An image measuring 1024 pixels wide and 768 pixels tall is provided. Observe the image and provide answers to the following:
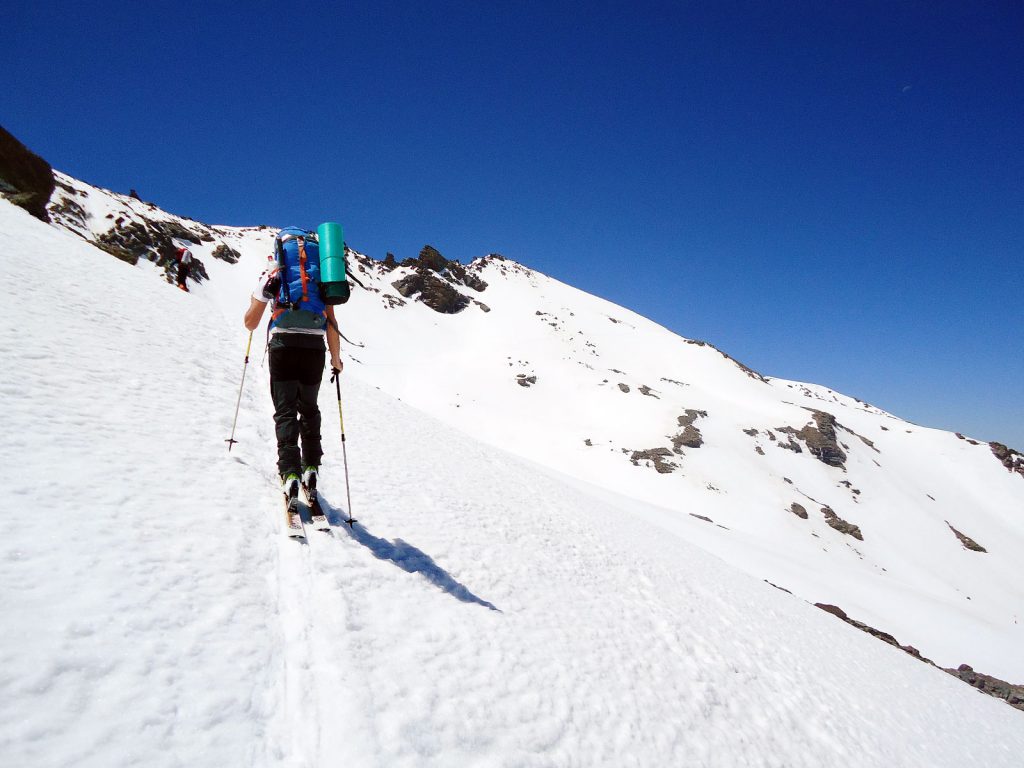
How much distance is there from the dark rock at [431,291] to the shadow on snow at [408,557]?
8334 centimetres

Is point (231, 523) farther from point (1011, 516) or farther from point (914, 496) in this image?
point (1011, 516)

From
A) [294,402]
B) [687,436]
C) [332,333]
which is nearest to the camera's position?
[294,402]

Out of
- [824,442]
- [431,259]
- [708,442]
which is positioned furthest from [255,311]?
[431,259]

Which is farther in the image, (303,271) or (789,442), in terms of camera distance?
(789,442)

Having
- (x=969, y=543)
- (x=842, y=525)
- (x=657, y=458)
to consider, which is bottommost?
(x=657, y=458)

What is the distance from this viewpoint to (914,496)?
5297cm

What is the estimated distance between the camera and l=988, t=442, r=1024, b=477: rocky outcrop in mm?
63250

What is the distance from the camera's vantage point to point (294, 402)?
4902mm

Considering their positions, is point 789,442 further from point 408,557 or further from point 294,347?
point 294,347

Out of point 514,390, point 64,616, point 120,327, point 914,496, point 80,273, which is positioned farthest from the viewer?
point 514,390

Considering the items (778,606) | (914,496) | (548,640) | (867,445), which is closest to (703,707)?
(548,640)

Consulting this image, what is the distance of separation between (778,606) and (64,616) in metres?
13.2

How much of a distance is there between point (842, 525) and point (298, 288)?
5371cm

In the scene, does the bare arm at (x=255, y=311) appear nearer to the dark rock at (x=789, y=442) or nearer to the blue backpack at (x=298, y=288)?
the blue backpack at (x=298, y=288)
